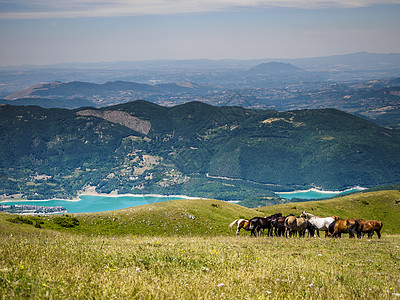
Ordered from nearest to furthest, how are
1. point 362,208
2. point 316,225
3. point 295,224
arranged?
point 295,224 → point 316,225 → point 362,208

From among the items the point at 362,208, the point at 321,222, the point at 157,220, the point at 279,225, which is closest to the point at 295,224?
the point at 279,225

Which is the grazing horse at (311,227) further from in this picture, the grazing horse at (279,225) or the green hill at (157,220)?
the green hill at (157,220)

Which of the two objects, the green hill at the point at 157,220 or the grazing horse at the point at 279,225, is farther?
the green hill at the point at 157,220

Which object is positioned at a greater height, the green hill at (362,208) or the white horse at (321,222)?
the white horse at (321,222)

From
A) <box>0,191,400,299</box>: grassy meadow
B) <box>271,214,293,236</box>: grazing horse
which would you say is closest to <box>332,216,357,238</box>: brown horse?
<box>271,214,293,236</box>: grazing horse

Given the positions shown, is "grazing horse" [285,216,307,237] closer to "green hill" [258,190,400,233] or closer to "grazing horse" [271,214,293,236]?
"grazing horse" [271,214,293,236]

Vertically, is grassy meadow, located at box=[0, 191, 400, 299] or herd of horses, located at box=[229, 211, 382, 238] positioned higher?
grassy meadow, located at box=[0, 191, 400, 299]

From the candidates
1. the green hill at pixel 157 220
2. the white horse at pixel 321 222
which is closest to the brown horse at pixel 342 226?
the white horse at pixel 321 222

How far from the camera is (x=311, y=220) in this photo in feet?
115

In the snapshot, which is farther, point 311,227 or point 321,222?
point 311,227

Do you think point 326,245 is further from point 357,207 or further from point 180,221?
point 357,207

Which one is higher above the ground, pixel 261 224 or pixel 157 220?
pixel 261 224

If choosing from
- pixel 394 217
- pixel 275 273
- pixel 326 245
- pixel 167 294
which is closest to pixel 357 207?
pixel 394 217

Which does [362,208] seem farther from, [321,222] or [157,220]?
[157,220]
